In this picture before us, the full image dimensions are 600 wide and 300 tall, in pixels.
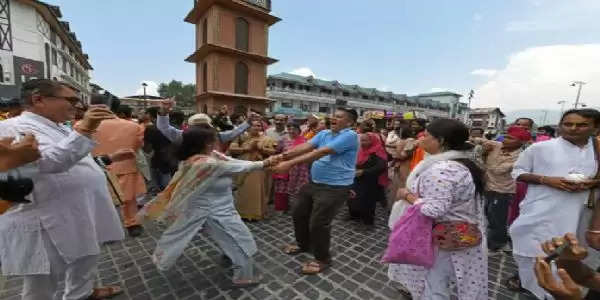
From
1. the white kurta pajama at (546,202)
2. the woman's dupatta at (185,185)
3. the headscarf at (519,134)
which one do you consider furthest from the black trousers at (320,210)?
the headscarf at (519,134)

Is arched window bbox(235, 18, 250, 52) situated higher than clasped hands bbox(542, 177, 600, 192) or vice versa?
arched window bbox(235, 18, 250, 52)

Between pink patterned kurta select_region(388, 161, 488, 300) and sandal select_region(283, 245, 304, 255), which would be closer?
pink patterned kurta select_region(388, 161, 488, 300)

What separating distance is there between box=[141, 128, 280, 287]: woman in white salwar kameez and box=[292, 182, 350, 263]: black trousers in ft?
2.53

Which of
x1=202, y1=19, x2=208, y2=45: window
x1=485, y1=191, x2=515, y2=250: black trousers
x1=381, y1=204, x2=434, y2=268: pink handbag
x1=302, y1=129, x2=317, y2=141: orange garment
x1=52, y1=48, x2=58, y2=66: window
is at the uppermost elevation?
x1=202, y1=19, x2=208, y2=45: window

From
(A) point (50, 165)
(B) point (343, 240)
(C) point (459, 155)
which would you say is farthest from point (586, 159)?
(A) point (50, 165)

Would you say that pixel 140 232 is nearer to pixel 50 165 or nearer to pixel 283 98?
pixel 50 165

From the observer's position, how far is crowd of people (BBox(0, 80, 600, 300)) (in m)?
1.62

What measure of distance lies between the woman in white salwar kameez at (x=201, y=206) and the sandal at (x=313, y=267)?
24.6 inches

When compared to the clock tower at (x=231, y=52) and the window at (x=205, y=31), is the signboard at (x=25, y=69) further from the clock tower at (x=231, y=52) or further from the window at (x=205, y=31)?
the window at (x=205, y=31)

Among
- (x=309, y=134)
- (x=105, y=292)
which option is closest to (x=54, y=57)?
(x=309, y=134)

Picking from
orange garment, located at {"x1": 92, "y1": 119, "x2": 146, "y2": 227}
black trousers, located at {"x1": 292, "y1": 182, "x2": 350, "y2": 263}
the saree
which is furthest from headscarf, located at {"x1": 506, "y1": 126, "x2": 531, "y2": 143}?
orange garment, located at {"x1": 92, "y1": 119, "x2": 146, "y2": 227}

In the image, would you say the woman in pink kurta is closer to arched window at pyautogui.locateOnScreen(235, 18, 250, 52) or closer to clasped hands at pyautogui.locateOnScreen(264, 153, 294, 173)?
clasped hands at pyautogui.locateOnScreen(264, 153, 294, 173)

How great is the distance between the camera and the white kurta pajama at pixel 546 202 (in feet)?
7.73

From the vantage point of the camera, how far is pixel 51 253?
1.85 meters
